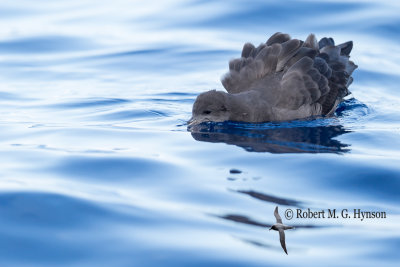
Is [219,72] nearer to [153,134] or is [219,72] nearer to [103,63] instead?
[103,63]

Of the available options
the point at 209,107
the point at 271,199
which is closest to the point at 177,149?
the point at 209,107

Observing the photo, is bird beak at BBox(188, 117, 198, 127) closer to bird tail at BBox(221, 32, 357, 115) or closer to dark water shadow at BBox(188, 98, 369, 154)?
dark water shadow at BBox(188, 98, 369, 154)

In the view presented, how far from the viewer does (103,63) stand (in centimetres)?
1198

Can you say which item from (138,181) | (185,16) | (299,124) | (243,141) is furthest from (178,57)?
(138,181)

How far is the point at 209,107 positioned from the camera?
8.57 metres

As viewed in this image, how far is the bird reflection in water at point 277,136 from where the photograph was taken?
7320mm

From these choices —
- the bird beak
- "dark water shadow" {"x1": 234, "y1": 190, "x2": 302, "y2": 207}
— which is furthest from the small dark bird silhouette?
the bird beak

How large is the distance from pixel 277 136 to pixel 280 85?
54.8 inches

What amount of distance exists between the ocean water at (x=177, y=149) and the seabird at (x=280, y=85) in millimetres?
241

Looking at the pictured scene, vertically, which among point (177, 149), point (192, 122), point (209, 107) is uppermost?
point (209, 107)

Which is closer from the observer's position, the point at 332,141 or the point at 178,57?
the point at 332,141

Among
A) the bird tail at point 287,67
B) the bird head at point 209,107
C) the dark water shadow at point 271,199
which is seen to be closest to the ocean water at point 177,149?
the dark water shadow at point 271,199

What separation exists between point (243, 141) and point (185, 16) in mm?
6757

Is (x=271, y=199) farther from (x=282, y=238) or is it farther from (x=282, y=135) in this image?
(x=282, y=135)
